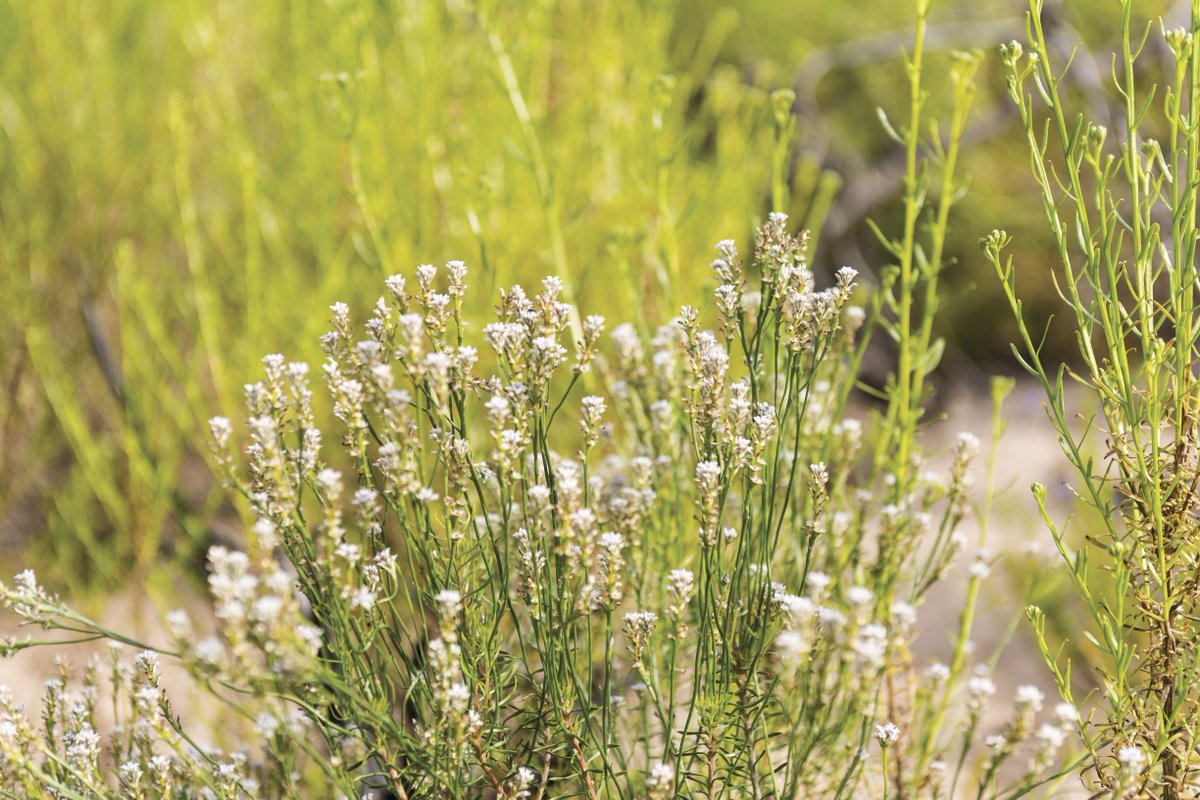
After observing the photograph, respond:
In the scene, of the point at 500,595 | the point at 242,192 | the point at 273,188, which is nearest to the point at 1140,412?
the point at 500,595

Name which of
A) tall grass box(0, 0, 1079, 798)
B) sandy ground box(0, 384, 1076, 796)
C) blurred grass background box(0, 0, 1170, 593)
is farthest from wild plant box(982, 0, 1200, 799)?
sandy ground box(0, 384, 1076, 796)

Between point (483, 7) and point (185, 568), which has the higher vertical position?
point (483, 7)

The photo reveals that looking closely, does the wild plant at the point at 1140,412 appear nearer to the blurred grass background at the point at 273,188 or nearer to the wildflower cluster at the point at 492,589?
the wildflower cluster at the point at 492,589

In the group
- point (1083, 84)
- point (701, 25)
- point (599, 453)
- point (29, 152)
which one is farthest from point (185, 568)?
point (701, 25)

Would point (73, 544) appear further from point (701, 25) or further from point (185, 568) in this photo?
point (701, 25)

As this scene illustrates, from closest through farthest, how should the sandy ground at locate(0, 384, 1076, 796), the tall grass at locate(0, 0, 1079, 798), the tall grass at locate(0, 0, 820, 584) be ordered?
the tall grass at locate(0, 0, 1079, 798) < the tall grass at locate(0, 0, 820, 584) < the sandy ground at locate(0, 384, 1076, 796)

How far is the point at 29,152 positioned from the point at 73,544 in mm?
1418

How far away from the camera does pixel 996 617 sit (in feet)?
11.6

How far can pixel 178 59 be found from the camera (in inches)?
171

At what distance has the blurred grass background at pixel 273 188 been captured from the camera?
9.64 ft

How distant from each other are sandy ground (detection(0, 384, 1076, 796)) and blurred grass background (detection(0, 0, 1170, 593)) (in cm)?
22

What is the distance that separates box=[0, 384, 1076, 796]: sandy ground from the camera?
124 inches

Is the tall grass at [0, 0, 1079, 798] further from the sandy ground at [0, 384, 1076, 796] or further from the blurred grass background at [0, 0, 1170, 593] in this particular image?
the sandy ground at [0, 384, 1076, 796]

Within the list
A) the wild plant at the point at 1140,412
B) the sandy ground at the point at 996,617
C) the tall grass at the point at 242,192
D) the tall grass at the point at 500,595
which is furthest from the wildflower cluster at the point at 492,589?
Result: the sandy ground at the point at 996,617
